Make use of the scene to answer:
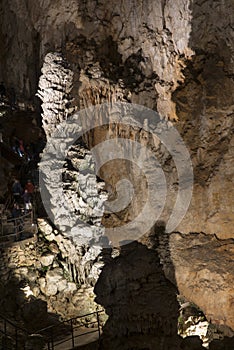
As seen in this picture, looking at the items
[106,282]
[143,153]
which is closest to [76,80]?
[143,153]

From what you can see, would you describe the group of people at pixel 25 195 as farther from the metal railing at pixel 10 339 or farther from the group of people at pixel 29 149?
the metal railing at pixel 10 339

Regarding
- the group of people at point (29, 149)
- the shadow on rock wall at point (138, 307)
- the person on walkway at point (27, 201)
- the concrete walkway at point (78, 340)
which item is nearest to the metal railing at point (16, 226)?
the person on walkway at point (27, 201)

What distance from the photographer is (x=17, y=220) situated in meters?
9.66

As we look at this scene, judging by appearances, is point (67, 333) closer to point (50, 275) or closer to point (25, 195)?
point (50, 275)

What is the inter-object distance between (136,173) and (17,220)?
114 inches

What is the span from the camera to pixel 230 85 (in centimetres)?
914

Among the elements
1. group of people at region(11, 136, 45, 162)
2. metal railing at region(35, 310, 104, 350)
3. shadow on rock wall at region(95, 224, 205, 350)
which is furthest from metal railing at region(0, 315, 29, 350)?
group of people at region(11, 136, 45, 162)

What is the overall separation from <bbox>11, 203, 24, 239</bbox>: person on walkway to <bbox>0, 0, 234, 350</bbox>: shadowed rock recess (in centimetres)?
41

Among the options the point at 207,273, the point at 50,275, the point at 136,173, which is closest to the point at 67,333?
the point at 50,275

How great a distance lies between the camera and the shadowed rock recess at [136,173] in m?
7.39

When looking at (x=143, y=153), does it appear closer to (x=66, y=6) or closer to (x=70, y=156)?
(x=70, y=156)

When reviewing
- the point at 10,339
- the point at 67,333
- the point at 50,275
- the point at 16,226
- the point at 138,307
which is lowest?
the point at 67,333

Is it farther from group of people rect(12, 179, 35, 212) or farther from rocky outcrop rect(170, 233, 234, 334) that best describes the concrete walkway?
group of people rect(12, 179, 35, 212)

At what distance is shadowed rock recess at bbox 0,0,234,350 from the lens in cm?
739
